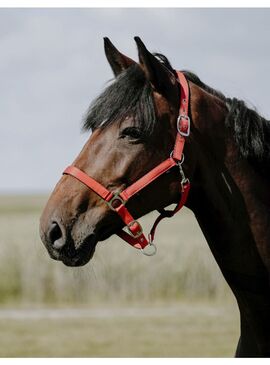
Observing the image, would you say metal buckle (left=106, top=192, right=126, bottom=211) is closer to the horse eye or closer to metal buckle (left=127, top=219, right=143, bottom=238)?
metal buckle (left=127, top=219, right=143, bottom=238)

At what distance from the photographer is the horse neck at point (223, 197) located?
3721 mm

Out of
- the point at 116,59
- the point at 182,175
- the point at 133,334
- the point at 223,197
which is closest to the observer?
the point at 182,175

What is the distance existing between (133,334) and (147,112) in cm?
979

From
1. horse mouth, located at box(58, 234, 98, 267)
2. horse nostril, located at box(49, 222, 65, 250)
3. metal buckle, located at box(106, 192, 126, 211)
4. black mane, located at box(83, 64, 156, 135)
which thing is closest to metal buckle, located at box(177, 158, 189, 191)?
black mane, located at box(83, 64, 156, 135)

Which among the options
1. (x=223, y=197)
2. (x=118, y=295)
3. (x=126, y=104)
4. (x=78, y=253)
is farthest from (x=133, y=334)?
(x=126, y=104)

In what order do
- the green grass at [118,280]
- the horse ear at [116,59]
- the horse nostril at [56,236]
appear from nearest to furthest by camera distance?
the horse nostril at [56,236] → the horse ear at [116,59] → the green grass at [118,280]

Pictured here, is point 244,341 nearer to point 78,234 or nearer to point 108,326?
point 78,234

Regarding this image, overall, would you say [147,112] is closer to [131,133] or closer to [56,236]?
[131,133]

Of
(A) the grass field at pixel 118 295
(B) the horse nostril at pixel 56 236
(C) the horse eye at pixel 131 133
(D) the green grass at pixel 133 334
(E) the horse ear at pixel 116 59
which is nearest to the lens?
(B) the horse nostril at pixel 56 236

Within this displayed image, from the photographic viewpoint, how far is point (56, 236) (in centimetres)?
351

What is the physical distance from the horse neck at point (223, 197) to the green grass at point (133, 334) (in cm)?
711

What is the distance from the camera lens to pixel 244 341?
392 centimetres

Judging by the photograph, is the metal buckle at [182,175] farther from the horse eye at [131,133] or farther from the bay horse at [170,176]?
the horse eye at [131,133]

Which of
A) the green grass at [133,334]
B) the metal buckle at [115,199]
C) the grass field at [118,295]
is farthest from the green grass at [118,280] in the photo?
the metal buckle at [115,199]
